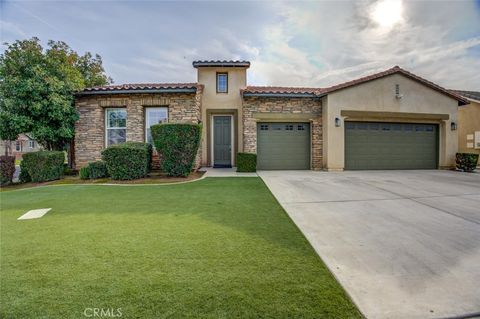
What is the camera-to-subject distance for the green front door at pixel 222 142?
479 inches

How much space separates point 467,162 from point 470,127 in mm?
3537

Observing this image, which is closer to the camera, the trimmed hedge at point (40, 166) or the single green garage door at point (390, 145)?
the trimmed hedge at point (40, 166)

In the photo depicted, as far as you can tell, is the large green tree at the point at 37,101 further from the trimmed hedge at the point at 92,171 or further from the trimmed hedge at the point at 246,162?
the trimmed hedge at the point at 246,162

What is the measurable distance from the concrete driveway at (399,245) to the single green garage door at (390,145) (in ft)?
17.3

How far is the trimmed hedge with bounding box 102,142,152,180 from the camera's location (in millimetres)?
8094

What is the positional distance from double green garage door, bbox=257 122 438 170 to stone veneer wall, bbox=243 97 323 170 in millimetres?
350

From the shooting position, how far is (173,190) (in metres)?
6.62

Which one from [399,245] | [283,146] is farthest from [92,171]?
[399,245]

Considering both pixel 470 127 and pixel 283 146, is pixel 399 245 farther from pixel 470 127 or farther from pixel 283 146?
pixel 470 127

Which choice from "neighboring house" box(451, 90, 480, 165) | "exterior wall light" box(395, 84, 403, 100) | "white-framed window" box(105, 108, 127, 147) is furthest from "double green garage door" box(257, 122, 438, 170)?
"white-framed window" box(105, 108, 127, 147)

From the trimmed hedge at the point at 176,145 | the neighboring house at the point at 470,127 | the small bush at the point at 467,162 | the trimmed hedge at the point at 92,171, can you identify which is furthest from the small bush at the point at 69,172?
the neighboring house at the point at 470,127

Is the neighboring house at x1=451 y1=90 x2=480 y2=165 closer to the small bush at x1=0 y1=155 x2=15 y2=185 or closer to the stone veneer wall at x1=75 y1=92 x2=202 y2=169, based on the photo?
the stone veneer wall at x1=75 y1=92 x2=202 y2=169

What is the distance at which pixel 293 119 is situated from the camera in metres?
11.1

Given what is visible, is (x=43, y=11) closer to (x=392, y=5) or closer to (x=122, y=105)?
(x=122, y=105)
